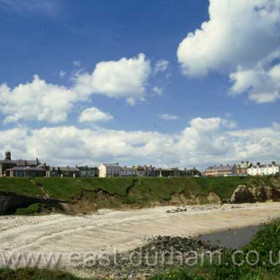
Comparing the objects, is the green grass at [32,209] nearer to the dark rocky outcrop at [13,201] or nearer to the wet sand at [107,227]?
the dark rocky outcrop at [13,201]

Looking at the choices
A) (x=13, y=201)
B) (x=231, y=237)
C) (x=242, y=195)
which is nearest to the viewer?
(x=231, y=237)

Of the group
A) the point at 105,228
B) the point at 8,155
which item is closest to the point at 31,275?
the point at 105,228

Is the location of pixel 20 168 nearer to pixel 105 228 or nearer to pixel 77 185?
→ pixel 77 185

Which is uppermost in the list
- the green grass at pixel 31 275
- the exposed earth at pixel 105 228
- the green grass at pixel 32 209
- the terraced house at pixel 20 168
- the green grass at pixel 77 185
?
the terraced house at pixel 20 168

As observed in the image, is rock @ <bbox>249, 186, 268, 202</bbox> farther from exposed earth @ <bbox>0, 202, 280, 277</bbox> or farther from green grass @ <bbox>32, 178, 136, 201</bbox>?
green grass @ <bbox>32, 178, 136, 201</bbox>

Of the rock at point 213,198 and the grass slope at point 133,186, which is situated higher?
the grass slope at point 133,186

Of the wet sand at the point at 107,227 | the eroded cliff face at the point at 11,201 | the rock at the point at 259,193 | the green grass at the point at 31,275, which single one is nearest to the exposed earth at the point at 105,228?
the wet sand at the point at 107,227

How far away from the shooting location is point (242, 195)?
4279 inches

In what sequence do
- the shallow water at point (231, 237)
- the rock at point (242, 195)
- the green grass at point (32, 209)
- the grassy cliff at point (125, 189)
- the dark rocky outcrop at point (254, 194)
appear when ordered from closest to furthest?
the shallow water at point (231, 237)
the green grass at point (32, 209)
the grassy cliff at point (125, 189)
the rock at point (242, 195)
the dark rocky outcrop at point (254, 194)

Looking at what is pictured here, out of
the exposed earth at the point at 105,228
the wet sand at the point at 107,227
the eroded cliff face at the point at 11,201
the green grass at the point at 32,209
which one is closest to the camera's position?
the exposed earth at the point at 105,228

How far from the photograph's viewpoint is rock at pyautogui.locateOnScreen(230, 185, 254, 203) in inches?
4205

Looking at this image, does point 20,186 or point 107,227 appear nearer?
point 107,227

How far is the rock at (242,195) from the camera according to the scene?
106812 millimetres

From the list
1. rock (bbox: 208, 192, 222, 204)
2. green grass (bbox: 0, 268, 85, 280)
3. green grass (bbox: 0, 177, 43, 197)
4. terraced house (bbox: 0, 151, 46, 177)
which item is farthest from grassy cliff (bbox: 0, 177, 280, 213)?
terraced house (bbox: 0, 151, 46, 177)
